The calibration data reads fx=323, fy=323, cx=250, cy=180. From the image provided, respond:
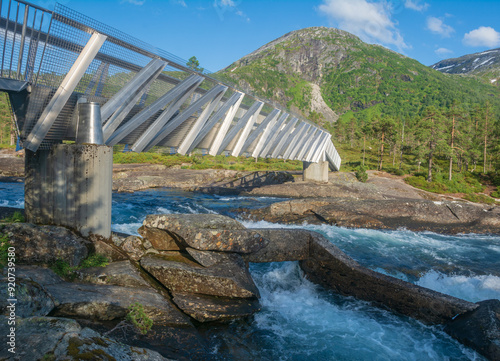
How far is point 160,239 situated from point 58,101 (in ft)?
15.1

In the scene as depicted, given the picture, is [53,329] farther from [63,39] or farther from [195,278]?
[63,39]

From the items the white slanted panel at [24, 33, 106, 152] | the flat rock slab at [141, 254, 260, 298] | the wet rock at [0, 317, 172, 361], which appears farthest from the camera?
the white slanted panel at [24, 33, 106, 152]

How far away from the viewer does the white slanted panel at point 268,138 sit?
2092 cm

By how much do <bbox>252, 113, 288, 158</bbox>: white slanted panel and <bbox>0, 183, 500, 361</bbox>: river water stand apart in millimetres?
7570

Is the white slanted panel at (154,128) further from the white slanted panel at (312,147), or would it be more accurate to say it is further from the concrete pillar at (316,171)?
the concrete pillar at (316,171)

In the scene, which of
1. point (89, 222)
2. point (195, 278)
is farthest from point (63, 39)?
point (195, 278)

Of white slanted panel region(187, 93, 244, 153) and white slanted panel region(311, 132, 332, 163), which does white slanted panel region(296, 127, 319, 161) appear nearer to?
white slanted panel region(311, 132, 332, 163)

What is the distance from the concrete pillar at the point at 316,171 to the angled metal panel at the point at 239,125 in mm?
20717

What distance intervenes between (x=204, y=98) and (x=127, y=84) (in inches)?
157

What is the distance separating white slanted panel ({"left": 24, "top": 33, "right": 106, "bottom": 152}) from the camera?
8570 millimetres

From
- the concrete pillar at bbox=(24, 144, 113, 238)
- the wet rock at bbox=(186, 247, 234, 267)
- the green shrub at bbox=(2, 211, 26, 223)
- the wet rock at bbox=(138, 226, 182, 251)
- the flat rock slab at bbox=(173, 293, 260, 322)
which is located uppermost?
the concrete pillar at bbox=(24, 144, 113, 238)

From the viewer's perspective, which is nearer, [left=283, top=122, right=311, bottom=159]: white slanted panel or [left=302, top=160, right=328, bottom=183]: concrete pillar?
[left=283, top=122, right=311, bottom=159]: white slanted panel

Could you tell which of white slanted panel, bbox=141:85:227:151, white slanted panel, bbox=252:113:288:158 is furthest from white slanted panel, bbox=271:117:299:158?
white slanted panel, bbox=141:85:227:151

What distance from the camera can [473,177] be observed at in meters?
55.2
